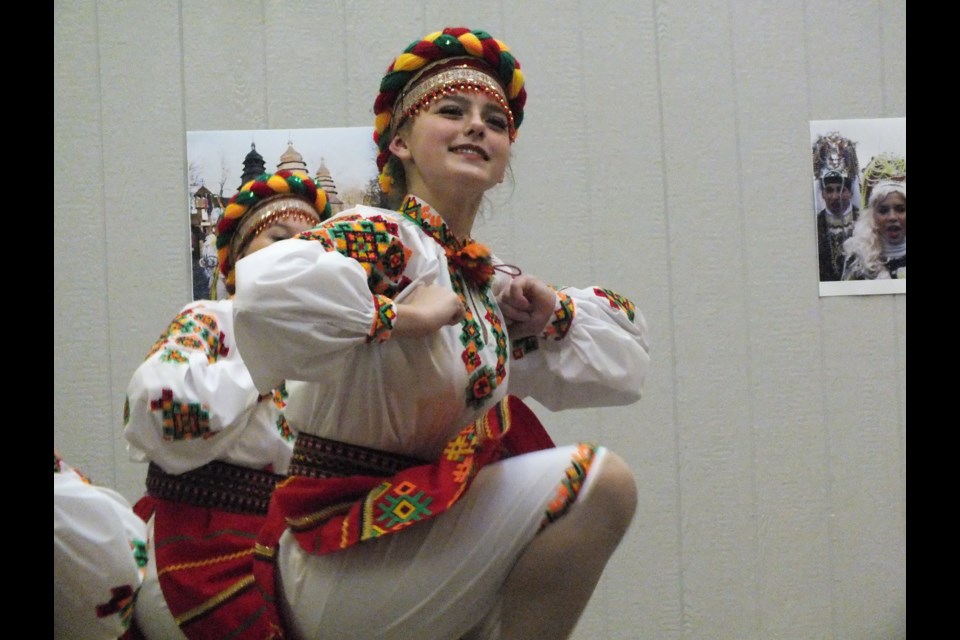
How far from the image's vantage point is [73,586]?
4.01ft

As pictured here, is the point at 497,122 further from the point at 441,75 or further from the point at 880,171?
the point at 880,171

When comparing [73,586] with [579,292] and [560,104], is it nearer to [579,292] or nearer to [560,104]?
[579,292]

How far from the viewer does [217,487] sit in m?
2.10

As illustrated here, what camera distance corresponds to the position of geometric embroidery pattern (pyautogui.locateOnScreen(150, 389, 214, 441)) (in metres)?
1.96

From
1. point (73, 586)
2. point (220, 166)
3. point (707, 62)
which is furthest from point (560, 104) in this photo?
point (73, 586)

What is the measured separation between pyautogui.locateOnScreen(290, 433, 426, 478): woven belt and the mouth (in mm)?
509

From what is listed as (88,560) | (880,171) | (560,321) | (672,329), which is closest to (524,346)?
(560,321)

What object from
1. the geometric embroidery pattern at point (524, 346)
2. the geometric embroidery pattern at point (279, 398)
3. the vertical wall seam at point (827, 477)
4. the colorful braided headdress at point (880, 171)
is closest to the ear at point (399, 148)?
the geometric embroidery pattern at point (524, 346)

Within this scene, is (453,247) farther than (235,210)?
No

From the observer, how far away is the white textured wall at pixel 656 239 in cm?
302

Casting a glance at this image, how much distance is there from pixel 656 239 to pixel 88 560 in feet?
7.19

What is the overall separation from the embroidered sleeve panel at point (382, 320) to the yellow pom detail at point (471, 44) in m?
0.58

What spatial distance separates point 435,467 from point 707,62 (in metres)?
2.09

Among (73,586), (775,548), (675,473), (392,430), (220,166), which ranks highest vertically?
(220,166)
